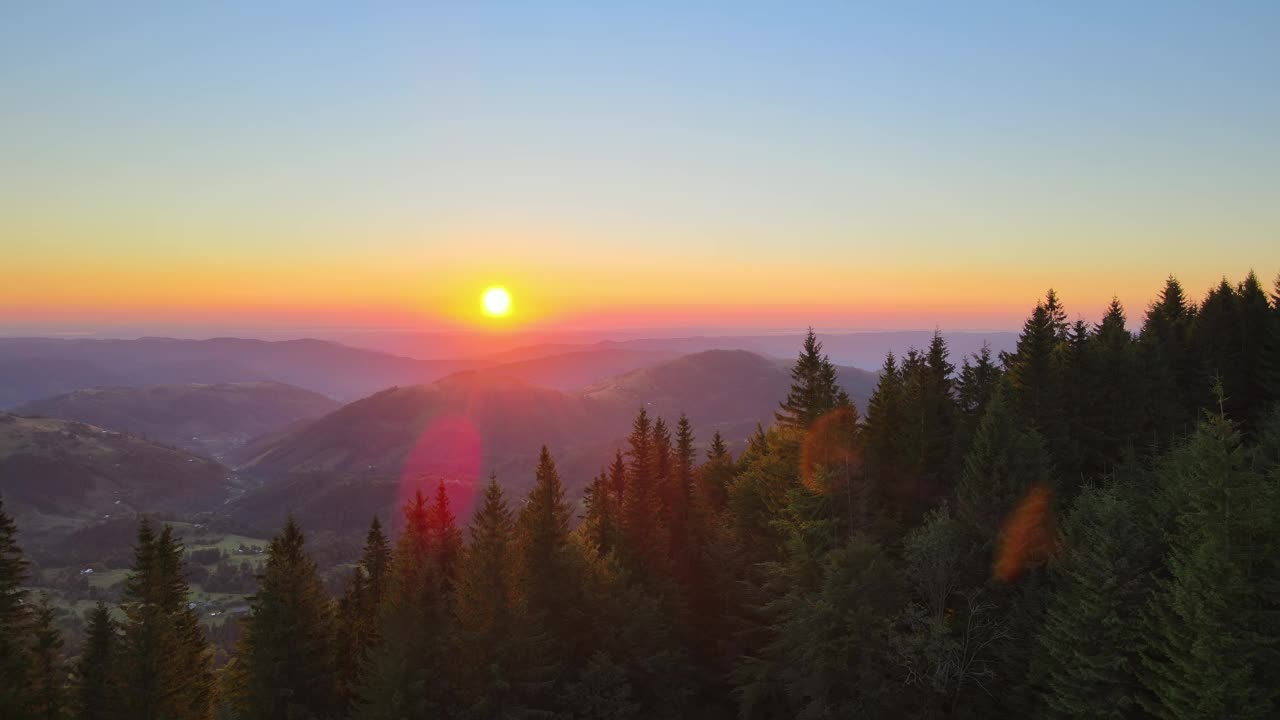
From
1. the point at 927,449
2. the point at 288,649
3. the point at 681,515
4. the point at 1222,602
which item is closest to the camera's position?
the point at 1222,602

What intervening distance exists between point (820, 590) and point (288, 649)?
31995 mm

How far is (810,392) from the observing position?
2072 inches

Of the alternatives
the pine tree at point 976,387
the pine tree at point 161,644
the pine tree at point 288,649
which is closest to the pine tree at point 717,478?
the pine tree at point 976,387

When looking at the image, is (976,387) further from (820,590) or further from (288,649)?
(288,649)

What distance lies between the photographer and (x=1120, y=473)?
5078 cm

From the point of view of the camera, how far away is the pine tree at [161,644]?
41594mm

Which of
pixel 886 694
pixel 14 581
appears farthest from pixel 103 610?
pixel 886 694

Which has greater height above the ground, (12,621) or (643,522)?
(12,621)

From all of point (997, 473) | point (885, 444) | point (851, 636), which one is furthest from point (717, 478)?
point (851, 636)

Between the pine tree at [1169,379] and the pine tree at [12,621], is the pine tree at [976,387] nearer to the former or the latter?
the pine tree at [1169,379]

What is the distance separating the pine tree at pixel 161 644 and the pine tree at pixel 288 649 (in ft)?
12.8

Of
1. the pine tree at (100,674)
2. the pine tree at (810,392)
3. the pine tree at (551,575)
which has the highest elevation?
the pine tree at (810,392)

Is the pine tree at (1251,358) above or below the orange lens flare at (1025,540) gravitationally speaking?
above

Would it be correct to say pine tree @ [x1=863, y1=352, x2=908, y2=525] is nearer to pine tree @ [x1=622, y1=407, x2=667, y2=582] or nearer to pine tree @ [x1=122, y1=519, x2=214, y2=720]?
pine tree @ [x1=622, y1=407, x2=667, y2=582]
